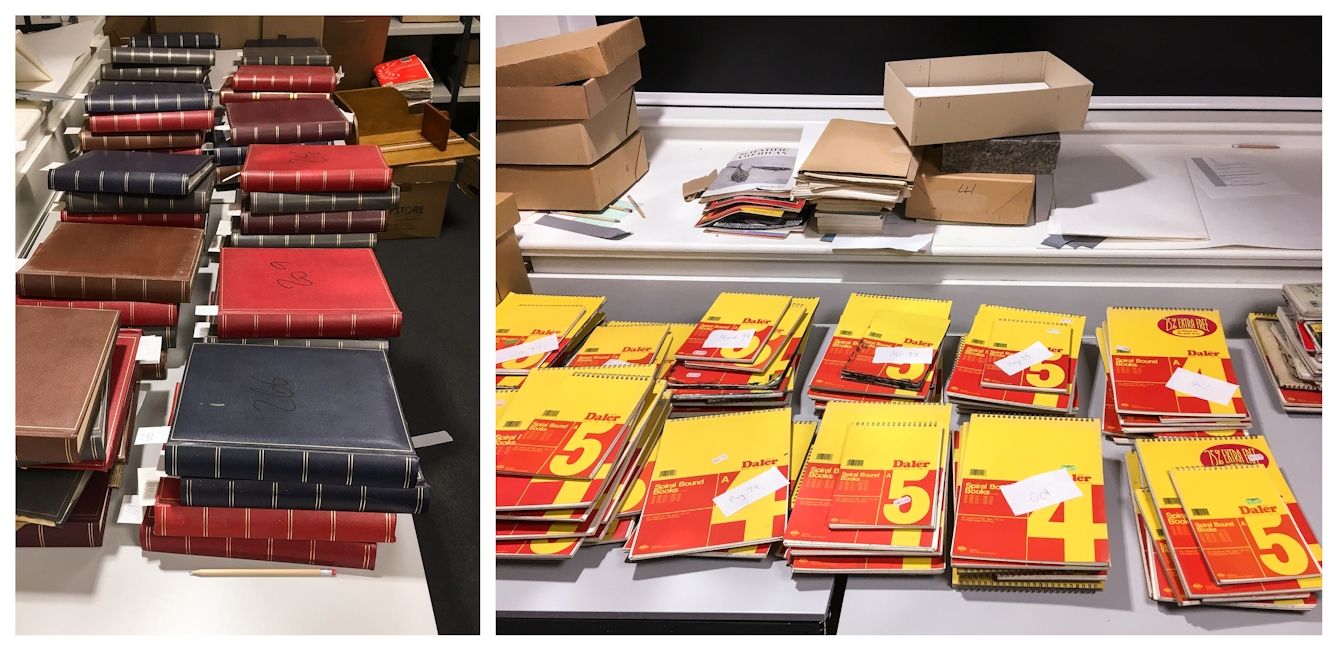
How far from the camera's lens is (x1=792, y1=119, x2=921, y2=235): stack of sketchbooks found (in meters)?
2.35

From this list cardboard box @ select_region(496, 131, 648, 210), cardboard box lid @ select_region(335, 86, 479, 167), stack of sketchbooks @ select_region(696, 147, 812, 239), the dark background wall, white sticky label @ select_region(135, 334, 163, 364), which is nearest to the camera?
white sticky label @ select_region(135, 334, 163, 364)

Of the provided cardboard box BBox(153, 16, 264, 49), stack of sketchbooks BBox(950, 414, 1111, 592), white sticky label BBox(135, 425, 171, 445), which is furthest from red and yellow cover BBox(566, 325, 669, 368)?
cardboard box BBox(153, 16, 264, 49)

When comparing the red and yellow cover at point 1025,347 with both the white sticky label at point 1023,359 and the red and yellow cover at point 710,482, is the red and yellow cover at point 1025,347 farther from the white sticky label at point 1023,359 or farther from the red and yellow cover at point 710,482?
the red and yellow cover at point 710,482

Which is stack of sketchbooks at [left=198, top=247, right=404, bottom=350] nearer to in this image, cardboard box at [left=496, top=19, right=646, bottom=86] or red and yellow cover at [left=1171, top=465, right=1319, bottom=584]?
cardboard box at [left=496, top=19, right=646, bottom=86]

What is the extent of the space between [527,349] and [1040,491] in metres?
1.12

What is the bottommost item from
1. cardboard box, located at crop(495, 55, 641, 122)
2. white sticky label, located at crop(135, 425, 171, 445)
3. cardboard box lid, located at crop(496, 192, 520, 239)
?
white sticky label, located at crop(135, 425, 171, 445)

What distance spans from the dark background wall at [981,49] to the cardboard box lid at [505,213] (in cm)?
87

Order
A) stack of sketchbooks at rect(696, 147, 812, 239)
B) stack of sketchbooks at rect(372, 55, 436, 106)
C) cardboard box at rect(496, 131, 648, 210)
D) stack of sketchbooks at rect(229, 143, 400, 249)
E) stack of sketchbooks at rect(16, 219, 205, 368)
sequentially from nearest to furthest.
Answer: stack of sketchbooks at rect(16, 219, 205, 368), stack of sketchbooks at rect(229, 143, 400, 249), stack of sketchbooks at rect(696, 147, 812, 239), cardboard box at rect(496, 131, 648, 210), stack of sketchbooks at rect(372, 55, 436, 106)

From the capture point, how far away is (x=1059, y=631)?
144cm

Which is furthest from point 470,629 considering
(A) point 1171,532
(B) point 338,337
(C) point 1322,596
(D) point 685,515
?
(C) point 1322,596

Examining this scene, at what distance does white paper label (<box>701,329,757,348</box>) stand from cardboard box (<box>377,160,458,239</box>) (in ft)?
3.93

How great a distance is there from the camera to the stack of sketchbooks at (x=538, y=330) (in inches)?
82.7

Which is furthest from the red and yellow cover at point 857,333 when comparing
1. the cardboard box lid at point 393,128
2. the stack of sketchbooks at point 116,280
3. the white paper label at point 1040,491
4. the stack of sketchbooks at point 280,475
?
the cardboard box lid at point 393,128

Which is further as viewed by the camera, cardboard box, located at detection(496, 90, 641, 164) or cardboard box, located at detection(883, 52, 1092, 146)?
cardboard box, located at detection(496, 90, 641, 164)
